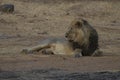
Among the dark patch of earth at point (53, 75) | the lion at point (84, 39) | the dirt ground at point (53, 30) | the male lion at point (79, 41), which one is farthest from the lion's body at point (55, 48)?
the dark patch of earth at point (53, 75)

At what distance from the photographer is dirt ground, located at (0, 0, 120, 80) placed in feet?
40.4

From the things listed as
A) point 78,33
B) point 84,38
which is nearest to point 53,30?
point 78,33

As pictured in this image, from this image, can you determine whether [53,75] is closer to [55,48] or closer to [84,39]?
[84,39]

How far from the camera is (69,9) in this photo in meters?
28.9

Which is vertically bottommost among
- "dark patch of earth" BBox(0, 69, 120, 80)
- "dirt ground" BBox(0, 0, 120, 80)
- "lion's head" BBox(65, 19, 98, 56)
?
"dirt ground" BBox(0, 0, 120, 80)

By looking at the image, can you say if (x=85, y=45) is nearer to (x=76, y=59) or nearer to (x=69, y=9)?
(x=76, y=59)

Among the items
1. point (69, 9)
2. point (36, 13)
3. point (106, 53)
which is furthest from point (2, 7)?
point (106, 53)

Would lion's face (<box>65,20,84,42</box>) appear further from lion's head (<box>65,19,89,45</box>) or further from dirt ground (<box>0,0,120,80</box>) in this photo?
dirt ground (<box>0,0,120,80</box>)

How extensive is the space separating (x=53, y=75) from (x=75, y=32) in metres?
3.87

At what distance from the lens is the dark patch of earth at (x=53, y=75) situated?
996cm

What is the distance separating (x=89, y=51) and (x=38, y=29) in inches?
285

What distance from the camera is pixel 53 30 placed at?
2108cm

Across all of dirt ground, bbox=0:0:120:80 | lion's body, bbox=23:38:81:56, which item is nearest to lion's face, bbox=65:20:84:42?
lion's body, bbox=23:38:81:56

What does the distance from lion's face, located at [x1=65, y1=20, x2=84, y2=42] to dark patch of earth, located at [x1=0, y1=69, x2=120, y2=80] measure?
3140 mm
